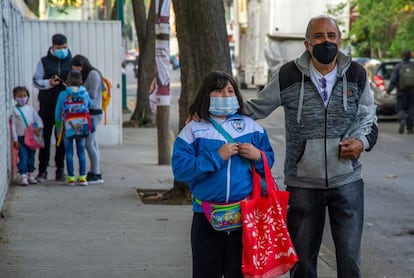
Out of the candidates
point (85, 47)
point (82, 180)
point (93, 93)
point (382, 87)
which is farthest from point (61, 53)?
point (382, 87)

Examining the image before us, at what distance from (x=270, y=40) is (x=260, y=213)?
2877 cm

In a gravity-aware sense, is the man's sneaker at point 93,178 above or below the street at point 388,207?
above

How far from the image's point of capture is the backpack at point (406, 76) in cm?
2017

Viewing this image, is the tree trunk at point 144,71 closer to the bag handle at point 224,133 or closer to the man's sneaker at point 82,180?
the man's sneaker at point 82,180

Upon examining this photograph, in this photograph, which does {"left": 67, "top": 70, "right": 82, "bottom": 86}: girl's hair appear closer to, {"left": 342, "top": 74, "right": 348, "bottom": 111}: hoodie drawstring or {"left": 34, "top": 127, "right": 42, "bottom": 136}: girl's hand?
{"left": 34, "top": 127, "right": 42, "bottom": 136}: girl's hand

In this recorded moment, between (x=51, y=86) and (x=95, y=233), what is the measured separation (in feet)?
12.3

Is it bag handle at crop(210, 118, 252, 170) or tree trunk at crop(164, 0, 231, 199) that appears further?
tree trunk at crop(164, 0, 231, 199)

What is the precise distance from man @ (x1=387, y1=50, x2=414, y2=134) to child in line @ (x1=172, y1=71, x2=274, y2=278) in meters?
15.8

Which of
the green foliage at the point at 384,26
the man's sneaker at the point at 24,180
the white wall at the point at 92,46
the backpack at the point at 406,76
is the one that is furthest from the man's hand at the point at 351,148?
the green foliage at the point at 384,26

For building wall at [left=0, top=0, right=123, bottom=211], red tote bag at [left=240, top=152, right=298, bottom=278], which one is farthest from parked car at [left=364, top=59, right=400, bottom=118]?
red tote bag at [left=240, top=152, right=298, bottom=278]

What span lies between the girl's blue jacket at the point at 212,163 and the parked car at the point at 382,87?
1864 cm

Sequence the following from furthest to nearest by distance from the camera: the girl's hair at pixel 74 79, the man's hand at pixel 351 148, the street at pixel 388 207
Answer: the girl's hair at pixel 74 79 < the street at pixel 388 207 < the man's hand at pixel 351 148

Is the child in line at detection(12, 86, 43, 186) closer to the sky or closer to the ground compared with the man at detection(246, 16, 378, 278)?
closer to the ground

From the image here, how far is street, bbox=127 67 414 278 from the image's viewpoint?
790 centimetres
